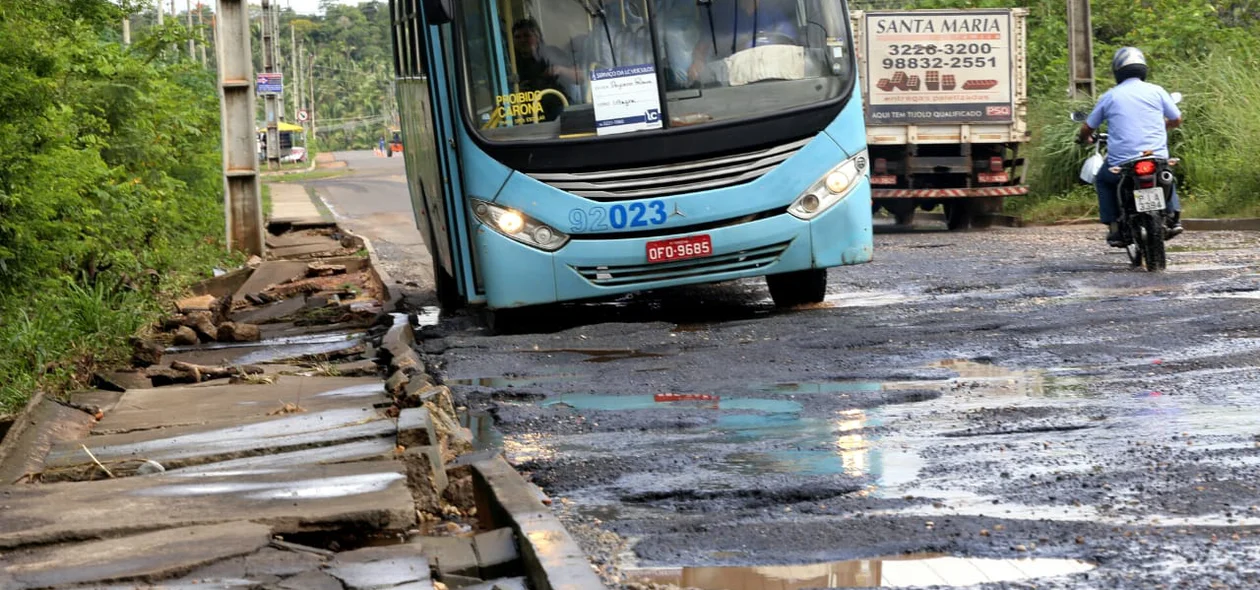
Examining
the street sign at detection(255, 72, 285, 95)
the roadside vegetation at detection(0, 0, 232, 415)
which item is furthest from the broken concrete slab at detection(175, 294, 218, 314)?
the street sign at detection(255, 72, 285, 95)

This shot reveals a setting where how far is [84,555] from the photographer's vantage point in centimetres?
528

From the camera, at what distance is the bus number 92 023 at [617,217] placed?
11398 millimetres

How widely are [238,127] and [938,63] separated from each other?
961cm

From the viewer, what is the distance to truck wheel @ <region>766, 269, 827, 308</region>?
12.3 m

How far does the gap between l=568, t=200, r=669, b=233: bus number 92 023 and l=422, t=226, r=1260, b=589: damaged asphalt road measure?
700 mm

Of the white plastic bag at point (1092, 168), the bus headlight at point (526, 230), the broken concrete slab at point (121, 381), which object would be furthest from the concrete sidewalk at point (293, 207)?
the broken concrete slab at point (121, 381)

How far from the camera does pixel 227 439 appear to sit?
762 cm

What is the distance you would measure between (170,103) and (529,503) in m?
13.6

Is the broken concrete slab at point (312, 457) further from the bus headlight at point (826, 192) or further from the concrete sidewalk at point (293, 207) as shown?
the concrete sidewalk at point (293, 207)

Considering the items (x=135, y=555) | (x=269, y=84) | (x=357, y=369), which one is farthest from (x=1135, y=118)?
(x=269, y=84)

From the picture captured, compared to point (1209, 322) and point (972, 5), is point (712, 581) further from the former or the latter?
point (972, 5)

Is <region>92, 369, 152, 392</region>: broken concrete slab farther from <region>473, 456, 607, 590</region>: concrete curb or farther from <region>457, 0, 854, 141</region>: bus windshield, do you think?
<region>473, 456, 607, 590</region>: concrete curb

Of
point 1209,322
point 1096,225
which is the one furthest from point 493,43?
point 1096,225

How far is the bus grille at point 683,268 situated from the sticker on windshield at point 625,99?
3.12ft
